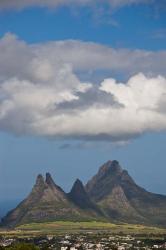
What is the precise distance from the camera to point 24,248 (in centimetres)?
17250

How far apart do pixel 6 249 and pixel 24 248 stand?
664 cm

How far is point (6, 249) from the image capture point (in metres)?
177
